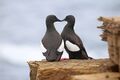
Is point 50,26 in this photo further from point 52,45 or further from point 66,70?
point 66,70

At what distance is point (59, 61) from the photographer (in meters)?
8.79

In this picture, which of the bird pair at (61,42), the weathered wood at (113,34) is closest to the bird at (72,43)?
the bird pair at (61,42)

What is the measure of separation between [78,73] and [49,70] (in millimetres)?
500

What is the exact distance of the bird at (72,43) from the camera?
9.62 meters

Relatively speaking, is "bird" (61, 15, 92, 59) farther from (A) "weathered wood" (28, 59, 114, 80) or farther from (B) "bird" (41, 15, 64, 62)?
(A) "weathered wood" (28, 59, 114, 80)

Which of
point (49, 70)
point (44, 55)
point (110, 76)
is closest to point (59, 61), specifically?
point (44, 55)

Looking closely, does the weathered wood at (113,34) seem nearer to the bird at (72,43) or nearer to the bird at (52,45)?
the bird at (52,45)

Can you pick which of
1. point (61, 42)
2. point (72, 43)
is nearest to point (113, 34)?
point (61, 42)

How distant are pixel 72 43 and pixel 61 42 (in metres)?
0.63

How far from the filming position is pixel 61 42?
29.6 feet

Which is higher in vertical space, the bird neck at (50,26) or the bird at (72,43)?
the bird neck at (50,26)

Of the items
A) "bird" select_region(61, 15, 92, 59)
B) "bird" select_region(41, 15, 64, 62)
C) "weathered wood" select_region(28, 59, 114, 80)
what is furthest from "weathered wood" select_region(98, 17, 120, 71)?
"bird" select_region(61, 15, 92, 59)

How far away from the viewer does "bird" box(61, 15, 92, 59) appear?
9625mm

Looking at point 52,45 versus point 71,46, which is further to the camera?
point 71,46
